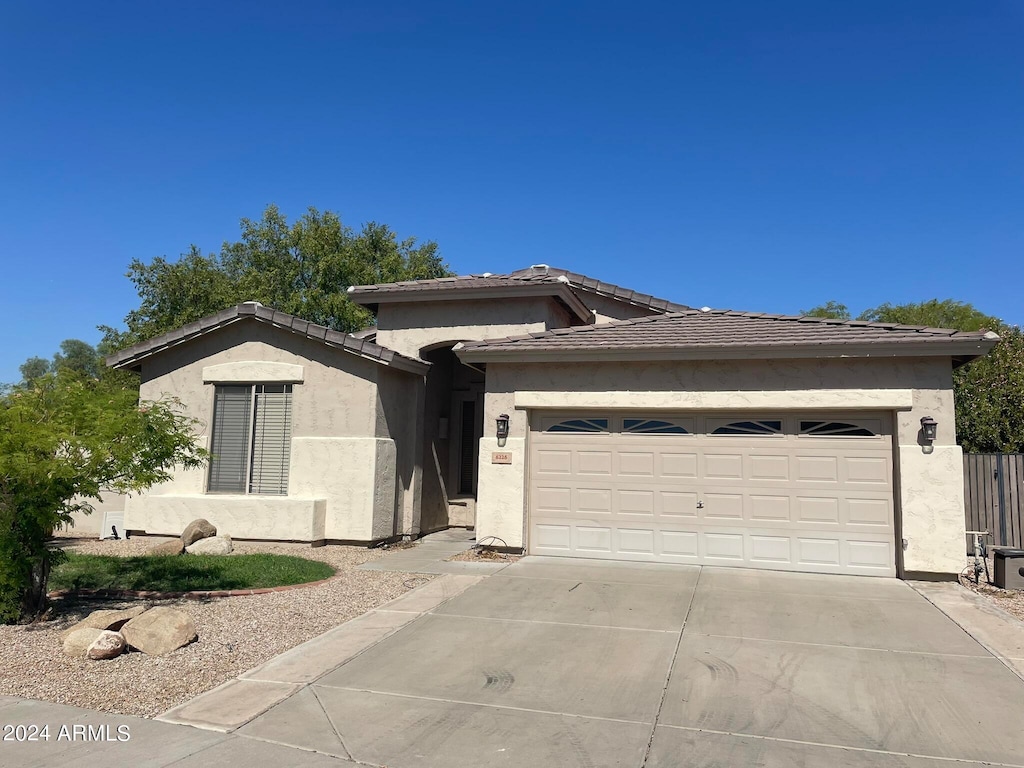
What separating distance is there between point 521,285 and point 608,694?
944cm

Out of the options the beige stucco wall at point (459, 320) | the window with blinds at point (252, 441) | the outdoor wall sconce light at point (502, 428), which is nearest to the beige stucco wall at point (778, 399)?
the outdoor wall sconce light at point (502, 428)

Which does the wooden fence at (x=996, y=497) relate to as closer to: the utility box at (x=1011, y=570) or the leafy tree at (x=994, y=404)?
the utility box at (x=1011, y=570)

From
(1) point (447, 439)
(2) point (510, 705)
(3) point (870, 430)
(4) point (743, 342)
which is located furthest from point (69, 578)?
(3) point (870, 430)

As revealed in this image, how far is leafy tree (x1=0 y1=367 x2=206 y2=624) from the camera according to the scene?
7.19 m

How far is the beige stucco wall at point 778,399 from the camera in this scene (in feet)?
32.9

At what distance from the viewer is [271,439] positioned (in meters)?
13.4

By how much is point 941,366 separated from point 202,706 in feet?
32.7

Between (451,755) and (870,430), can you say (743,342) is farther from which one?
(451,755)

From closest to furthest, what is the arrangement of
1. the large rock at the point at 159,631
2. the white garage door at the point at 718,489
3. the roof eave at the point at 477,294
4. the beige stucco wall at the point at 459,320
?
the large rock at the point at 159,631, the white garage door at the point at 718,489, the roof eave at the point at 477,294, the beige stucco wall at the point at 459,320

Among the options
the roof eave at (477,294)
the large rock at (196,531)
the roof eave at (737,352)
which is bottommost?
the large rock at (196,531)

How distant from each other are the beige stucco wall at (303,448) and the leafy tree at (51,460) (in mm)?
5007

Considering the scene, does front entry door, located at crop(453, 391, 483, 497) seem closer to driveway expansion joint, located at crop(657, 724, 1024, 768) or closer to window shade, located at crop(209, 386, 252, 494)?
window shade, located at crop(209, 386, 252, 494)

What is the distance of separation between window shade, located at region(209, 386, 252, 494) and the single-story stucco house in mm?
37

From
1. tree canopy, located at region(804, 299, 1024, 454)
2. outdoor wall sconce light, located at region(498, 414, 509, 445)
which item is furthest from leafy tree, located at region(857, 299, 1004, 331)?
outdoor wall sconce light, located at region(498, 414, 509, 445)
